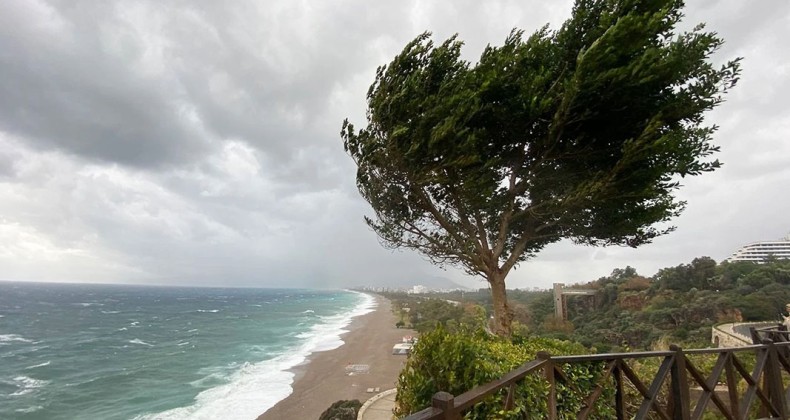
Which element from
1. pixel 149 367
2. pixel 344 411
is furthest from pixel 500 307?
pixel 149 367

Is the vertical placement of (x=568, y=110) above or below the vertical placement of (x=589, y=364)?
above

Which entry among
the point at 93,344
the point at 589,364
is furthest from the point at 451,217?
the point at 93,344

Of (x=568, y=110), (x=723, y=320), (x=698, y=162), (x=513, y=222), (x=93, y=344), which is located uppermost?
(x=568, y=110)

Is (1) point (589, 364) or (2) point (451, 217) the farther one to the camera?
(2) point (451, 217)

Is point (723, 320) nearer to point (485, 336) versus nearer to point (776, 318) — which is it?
point (776, 318)

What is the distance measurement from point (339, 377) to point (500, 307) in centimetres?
2793

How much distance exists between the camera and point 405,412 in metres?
6.10

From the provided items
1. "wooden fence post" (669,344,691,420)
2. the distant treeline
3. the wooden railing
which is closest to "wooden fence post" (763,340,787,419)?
the wooden railing

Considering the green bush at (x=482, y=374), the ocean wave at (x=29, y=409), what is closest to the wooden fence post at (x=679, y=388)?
the green bush at (x=482, y=374)

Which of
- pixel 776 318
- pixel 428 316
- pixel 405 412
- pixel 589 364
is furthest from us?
pixel 428 316

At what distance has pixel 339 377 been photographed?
32.3 meters

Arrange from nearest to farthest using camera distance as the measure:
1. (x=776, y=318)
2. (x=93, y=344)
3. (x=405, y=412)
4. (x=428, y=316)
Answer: (x=405, y=412) < (x=776, y=318) < (x=93, y=344) < (x=428, y=316)

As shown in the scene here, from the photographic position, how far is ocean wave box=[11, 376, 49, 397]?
1142 inches

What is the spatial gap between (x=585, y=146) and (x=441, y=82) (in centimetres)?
271
